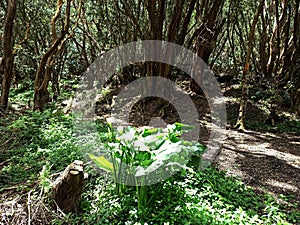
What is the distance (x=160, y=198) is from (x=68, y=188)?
920 mm

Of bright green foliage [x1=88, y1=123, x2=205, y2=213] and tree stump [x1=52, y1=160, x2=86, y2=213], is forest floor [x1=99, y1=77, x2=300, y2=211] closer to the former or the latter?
bright green foliage [x1=88, y1=123, x2=205, y2=213]

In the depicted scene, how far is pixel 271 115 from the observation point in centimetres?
670

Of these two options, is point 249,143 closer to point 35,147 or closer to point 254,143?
point 254,143

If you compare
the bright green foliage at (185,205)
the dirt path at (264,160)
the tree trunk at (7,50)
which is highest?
the tree trunk at (7,50)

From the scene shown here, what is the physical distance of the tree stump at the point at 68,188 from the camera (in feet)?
8.50

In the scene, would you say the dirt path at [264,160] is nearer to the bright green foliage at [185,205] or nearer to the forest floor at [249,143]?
the forest floor at [249,143]

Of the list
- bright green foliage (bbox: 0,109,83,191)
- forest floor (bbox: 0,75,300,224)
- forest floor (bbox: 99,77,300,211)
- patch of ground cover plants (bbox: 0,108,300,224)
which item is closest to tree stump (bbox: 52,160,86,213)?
patch of ground cover plants (bbox: 0,108,300,224)

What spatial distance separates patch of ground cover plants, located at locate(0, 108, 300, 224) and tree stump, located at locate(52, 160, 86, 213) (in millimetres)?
109

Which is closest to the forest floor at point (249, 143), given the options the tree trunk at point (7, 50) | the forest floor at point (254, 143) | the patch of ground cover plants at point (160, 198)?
the forest floor at point (254, 143)

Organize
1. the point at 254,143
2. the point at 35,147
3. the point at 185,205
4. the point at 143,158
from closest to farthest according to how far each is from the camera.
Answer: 1. the point at 143,158
2. the point at 185,205
3. the point at 35,147
4. the point at 254,143

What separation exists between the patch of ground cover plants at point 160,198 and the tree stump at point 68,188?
11 cm

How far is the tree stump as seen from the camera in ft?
8.50

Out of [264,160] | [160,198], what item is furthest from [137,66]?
[160,198]

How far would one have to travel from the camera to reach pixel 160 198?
112 inches
